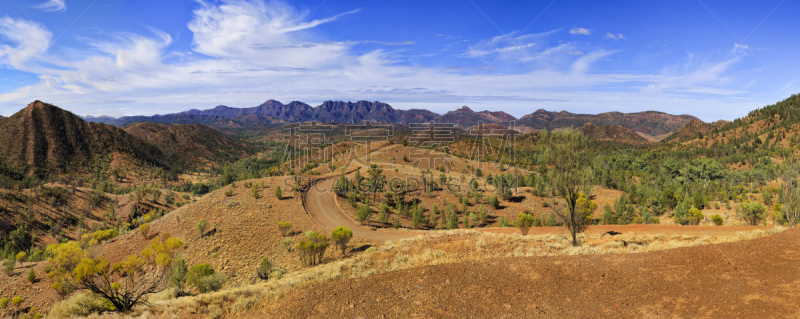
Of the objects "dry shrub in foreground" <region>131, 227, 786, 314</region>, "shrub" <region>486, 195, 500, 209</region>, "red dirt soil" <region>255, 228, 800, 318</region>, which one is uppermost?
"red dirt soil" <region>255, 228, 800, 318</region>

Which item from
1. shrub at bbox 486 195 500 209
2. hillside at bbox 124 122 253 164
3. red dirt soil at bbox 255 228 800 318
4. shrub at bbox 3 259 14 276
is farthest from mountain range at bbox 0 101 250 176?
red dirt soil at bbox 255 228 800 318

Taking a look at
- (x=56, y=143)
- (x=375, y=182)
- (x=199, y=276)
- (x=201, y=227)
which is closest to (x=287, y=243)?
(x=199, y=276)

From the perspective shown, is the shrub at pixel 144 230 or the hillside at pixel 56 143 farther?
the hillside at pixel 56 143

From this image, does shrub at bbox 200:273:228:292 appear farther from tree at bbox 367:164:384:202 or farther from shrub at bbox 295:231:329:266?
tree at bbox 367:164:384:202

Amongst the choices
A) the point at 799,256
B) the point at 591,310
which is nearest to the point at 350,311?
the point at 591,310

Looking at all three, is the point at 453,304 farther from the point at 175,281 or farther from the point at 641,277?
the point at 175,281

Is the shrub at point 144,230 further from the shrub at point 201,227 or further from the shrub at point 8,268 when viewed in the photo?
the shrub at point 8,268

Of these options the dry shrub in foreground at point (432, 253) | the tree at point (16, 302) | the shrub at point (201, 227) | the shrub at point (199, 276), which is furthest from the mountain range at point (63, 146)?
the dry shrub in foreground at point (432, 253)
